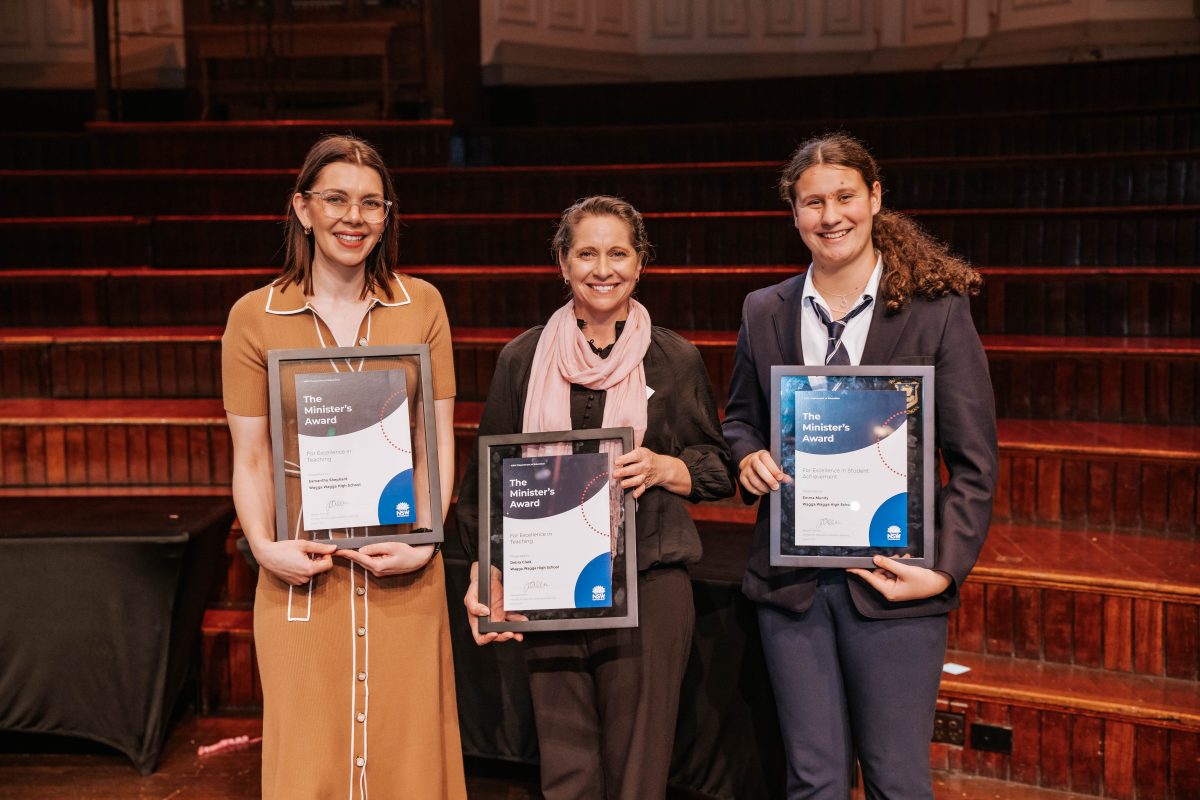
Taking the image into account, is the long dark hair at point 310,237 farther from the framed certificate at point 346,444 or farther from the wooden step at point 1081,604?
the wooden step at point 1081,604

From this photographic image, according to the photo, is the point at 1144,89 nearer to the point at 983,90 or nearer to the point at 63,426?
the point at 983,90

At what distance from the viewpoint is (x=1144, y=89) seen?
544 cm

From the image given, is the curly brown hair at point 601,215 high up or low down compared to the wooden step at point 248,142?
down

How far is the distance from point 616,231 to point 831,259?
0.35m

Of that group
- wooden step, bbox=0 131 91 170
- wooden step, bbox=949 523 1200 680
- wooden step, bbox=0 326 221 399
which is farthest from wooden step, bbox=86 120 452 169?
wooden step, bbox=949 523 1200 680

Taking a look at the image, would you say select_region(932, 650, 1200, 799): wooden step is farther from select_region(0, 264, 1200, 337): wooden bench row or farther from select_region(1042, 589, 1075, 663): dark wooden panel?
select_region(0, 264, 1200, 337): wooden bench row

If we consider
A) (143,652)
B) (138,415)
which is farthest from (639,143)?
(143,652)

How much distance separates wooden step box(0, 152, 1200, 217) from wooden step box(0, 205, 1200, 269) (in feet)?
0.73

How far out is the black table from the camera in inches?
100

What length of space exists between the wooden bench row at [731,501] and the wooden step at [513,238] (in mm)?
941

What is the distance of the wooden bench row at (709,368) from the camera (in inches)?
132

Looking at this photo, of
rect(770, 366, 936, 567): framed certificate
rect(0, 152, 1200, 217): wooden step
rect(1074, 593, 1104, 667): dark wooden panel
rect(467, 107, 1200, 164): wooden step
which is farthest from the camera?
rect(467, 107, 1200, 164): wooden step

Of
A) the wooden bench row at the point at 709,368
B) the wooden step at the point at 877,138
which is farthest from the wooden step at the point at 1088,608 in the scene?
the wooden step at the point at 877,138

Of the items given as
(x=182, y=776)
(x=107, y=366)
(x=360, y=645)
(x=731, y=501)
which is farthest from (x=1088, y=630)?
(x=107, y=366)
